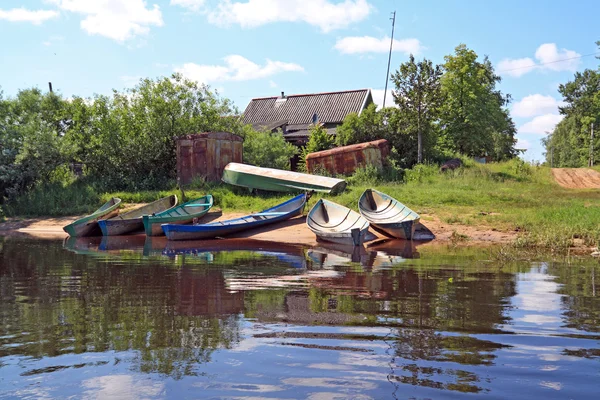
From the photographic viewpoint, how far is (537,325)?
616 cm

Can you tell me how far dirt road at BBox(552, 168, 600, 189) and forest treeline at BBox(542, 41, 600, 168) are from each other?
2003cm

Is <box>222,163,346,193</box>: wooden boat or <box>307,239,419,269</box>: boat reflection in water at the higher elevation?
<box>222,163,346,193</box>: wooden boat

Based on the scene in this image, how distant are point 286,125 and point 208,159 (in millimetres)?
16190

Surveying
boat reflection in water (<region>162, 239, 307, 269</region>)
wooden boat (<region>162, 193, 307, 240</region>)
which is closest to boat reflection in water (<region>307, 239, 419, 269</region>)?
boat reflection in water (<region>162, 239, 307, 269</region>)

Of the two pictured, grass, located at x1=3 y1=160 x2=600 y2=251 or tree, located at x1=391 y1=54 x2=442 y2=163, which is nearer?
grass, located at x1=3 y1=160 x2=600 y2=251

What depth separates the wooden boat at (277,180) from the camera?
21453 millimetres

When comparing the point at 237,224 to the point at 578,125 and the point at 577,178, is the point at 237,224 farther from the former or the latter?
the point at 578,125

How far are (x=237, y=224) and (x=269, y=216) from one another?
1.43 m

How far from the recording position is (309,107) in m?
42.1

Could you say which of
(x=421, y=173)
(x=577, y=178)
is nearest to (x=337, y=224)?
(x=421, y=173)

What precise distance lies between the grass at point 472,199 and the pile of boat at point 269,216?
670 millimetres

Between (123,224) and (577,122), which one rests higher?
(577,122)

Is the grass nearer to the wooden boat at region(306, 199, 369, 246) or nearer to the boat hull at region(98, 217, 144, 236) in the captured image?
the wooden boat at region(306, 199, 369, 246)

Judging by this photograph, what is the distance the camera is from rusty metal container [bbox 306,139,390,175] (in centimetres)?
2444
